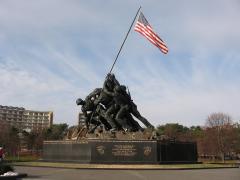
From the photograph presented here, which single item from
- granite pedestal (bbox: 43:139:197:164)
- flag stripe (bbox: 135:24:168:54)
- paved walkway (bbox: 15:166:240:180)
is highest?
flag stripe (bbox: 135:24:168:54)

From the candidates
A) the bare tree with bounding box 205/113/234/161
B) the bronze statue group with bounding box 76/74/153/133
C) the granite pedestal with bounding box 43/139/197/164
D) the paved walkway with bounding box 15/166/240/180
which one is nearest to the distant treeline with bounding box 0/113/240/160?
the bare tree with bounding box 205/113/234/161

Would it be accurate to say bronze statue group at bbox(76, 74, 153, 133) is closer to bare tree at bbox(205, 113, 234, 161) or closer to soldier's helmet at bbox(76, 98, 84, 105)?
soldier's helmet at bbox(76, 98, 84, 105)

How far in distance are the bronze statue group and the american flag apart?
225 inches

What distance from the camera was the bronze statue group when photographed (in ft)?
114

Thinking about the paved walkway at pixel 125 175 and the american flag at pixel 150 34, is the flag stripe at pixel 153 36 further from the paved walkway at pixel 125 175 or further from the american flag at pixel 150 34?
the paved walkway at pixel 125 175

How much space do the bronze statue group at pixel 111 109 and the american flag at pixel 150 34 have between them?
225 inches

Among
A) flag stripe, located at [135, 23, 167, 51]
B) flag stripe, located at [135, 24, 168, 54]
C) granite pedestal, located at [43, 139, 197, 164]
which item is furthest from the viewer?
flag stripe, located at [135, 23, 167, 51]

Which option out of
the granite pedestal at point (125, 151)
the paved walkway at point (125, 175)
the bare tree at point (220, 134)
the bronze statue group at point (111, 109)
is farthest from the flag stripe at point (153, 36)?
the bare tree at point (220, 134)

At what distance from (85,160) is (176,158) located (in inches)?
303

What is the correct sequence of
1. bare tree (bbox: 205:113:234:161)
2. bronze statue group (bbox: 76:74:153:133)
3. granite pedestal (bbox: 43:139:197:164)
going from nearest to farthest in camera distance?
granite pedestal (bbox: 43:139:197:164)
bronze statue group (bbox: 76:74:153:133)
bare tree (bbox: 205:113:234:161)

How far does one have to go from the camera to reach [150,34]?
1255 inches

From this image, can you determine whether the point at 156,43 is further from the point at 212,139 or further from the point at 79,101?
the point at 212,139

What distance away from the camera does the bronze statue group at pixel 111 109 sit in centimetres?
3478

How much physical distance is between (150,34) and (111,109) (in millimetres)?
7918
